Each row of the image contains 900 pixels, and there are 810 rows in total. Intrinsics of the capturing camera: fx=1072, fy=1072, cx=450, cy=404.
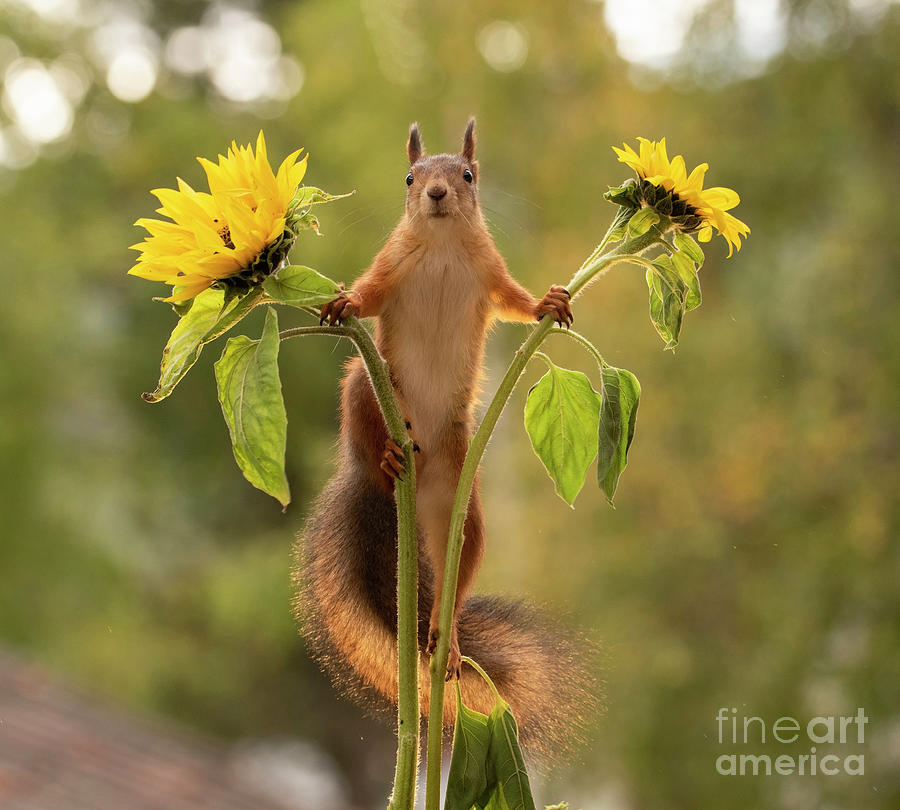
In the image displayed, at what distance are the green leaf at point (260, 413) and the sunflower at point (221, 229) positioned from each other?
0.03 metres

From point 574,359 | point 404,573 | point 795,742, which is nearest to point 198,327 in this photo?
point 404,573

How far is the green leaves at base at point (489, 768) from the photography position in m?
0.59

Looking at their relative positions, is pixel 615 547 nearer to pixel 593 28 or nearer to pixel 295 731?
pixel 593 28

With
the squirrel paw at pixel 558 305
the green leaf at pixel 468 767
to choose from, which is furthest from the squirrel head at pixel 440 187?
the green leaf at pixel 468 767

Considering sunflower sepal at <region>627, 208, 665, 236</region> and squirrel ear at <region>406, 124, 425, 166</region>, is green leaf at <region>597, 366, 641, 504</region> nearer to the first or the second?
sunflower sepal at <region>627, 208, 665, 236</region>

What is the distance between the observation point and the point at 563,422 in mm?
625

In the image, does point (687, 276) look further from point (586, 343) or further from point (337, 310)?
point (337, 310)

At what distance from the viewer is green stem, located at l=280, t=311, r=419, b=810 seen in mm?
543

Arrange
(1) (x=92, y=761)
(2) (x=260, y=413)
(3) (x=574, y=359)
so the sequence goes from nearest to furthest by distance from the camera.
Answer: (2) (x=260, y=413), (1) (x=92, y=761), (3) (x=574, y=359)

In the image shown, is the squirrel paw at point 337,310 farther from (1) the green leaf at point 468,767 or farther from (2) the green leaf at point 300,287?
(1) the green leaf at point 468,767

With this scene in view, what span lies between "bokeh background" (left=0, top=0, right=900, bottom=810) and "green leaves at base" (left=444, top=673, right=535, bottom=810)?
1886 mm

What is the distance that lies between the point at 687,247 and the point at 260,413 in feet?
0.89

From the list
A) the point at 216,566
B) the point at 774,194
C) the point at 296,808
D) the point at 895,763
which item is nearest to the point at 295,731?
the point at 216,566

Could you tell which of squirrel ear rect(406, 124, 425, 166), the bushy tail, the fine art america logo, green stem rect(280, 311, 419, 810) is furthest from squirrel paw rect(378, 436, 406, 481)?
the fine art america logo
